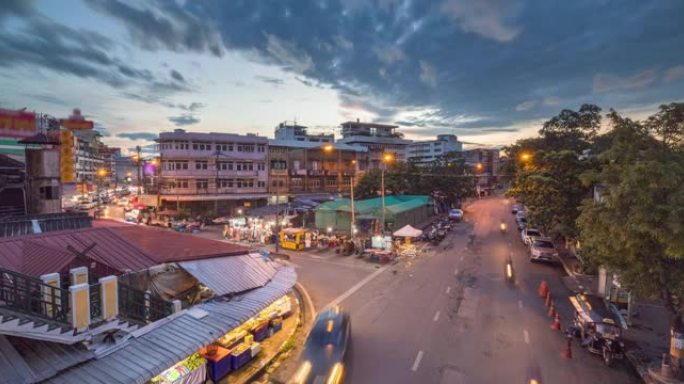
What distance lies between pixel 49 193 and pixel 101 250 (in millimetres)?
10459

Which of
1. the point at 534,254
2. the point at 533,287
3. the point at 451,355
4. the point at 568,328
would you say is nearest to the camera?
the point at 451,355

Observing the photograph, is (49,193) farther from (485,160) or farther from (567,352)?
(485,160)

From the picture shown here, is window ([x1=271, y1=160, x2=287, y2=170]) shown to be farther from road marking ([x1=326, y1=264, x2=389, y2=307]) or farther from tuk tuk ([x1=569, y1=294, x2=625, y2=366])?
tuk tuk ([x1=569, y1=294, x2=625, y2=366])

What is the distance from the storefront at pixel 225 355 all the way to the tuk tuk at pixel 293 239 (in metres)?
16.3

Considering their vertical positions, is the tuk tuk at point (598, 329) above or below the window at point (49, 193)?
below

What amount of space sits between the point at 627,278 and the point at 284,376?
39.9 feet

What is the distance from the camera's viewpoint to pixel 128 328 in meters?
9.12

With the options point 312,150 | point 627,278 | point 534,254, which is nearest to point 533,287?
point 534,254

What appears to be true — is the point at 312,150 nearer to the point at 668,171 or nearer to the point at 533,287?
the point at 533,287

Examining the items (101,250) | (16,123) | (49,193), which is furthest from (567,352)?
(16,123)

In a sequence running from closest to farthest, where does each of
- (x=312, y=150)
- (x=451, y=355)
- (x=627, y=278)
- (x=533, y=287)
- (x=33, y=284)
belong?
(x=33, y=284)
(x=627, y=278)
(x=451, y=355)
(x=533, y=287)
(x=312, y=150)

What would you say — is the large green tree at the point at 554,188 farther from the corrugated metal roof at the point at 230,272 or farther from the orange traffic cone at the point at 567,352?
the corrugated metal roof at the point at 230,272

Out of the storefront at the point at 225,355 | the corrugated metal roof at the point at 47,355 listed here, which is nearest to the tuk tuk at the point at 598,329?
the storefront at the point at 225,355

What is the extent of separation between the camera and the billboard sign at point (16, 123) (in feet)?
65.1
